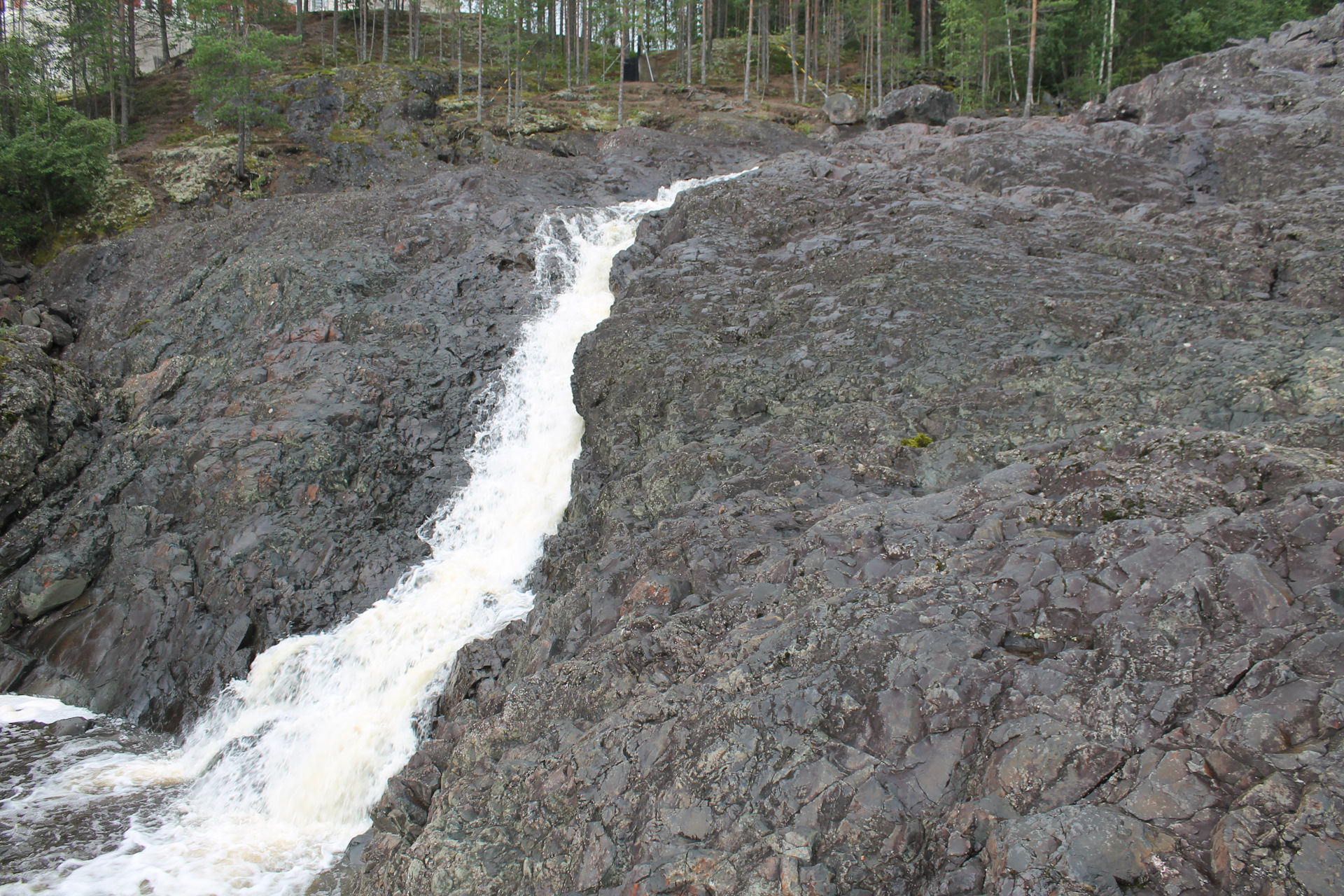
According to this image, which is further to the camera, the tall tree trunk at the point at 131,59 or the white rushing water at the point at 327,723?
the tall tree trunk at the point at 131,59

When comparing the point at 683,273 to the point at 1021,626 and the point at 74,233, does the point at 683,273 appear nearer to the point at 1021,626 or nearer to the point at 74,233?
the point at 1021,626

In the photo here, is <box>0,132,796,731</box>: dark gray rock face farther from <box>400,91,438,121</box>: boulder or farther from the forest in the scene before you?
<box>400,91,438,121</box>: boulder

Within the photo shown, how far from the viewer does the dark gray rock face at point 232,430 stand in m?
14.0

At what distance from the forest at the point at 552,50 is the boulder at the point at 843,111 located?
4.50 meters

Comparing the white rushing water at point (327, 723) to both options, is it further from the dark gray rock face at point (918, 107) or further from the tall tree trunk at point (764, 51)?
the tall tree trunk at point (764, 51)

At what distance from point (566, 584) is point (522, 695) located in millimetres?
3188

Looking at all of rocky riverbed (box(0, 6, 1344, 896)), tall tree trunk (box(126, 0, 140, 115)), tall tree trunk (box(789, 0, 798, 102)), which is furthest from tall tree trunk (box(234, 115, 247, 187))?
tall tree trunk (box(789, 0, 798, 102))

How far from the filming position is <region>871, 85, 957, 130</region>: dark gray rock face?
28797 mm

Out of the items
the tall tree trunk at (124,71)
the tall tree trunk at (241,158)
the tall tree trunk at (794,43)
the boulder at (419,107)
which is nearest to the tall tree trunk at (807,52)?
the tall tree trunk at (794,43)

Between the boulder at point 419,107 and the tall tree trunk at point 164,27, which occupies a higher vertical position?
the tall tree trunk at point 164,27

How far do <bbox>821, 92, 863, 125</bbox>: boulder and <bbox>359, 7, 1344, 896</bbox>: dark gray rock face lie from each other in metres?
21.3

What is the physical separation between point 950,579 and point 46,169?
33.4 metres

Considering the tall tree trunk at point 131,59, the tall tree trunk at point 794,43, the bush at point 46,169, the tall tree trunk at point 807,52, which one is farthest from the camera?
the tall tree trunk at point 794,43

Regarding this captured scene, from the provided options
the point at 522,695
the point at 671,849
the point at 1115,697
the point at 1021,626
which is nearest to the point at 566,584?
the point at 522,695
